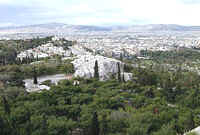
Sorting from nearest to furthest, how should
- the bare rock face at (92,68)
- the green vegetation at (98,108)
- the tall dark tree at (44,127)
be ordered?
the tall dark tree at (44,127)
the green vegetation at (98,108)
the bare rock face at (92,68)

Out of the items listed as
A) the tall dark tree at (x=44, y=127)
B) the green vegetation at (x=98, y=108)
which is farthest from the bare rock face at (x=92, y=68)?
the tall dark tree at (x=44, y=127)

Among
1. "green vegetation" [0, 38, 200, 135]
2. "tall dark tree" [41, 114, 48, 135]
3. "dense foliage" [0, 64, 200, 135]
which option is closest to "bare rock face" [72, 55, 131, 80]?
"green vegetation" [0, 38, 200, 135]

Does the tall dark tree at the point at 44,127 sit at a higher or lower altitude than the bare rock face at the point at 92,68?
lower

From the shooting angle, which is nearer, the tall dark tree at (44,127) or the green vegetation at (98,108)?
the tall dark tree at (44,127)

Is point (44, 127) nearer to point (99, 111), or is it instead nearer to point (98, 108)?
point (99, 111)

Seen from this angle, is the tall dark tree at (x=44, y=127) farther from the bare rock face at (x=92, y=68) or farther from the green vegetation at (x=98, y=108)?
the bare rock face at (x=92, y=68)

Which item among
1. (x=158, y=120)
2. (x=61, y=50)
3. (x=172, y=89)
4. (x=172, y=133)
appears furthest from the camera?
(x=61, y=50)

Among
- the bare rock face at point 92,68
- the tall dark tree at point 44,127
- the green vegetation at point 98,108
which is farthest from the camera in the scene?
the bare rock face at point 92,68

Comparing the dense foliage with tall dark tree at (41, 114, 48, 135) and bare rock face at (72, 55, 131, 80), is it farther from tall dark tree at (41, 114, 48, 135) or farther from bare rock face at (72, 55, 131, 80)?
bare rock face at (72, 55, 131, 80)

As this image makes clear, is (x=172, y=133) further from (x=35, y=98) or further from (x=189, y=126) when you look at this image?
(x=35, y=98)

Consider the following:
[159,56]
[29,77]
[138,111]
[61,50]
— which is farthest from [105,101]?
[159,56]

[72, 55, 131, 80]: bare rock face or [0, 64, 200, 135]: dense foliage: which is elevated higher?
[72, 55, 131, 80]: bare rock face
